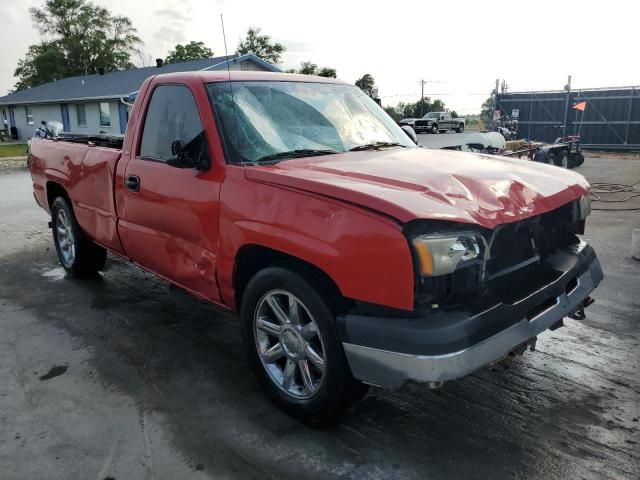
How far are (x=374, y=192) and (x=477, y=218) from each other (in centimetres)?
50

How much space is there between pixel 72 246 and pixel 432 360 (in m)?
4.67

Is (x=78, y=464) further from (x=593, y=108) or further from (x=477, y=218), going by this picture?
(x=593, y=108)

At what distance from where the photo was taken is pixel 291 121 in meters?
3.67

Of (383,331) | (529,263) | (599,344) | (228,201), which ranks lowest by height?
(599,344)

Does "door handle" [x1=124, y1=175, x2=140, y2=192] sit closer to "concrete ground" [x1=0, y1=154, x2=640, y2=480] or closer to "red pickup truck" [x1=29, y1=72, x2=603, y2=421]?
"red pickup truck" [x1=29, y1=72, x2=603, y2=421]

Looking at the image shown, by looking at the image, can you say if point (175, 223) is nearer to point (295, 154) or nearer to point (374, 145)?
point (295, 154)

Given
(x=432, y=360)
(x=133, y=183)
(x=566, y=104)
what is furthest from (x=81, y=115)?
(x=432, y=360)

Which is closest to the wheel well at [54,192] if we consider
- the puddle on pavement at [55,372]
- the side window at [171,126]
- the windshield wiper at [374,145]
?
the side window at [171,126]

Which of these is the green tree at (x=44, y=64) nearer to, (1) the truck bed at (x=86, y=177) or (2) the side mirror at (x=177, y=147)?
(1) the truck bed at (x=86, y=177)

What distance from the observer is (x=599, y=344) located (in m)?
4.01

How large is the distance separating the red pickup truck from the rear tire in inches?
51.1

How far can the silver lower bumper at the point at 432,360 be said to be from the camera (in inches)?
92.4

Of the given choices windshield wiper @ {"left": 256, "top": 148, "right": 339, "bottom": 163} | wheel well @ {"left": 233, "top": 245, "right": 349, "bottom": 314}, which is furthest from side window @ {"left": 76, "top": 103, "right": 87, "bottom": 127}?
wheel well @ {"left": 233, "top": 245, "right": 349, "bottom": 314}

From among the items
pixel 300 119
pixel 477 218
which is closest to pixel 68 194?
pixel 300 119
